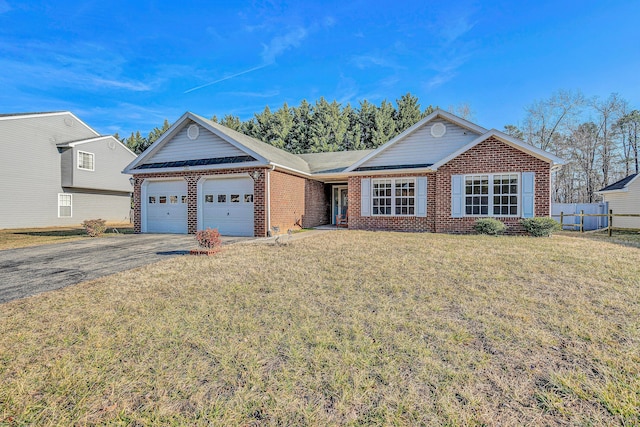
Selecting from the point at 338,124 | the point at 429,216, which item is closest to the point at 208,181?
the point at 429,216

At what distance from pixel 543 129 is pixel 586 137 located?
12.9 feet

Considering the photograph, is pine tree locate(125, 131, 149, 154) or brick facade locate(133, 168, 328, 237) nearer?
brick facade locate(133, 168, 328, 237)

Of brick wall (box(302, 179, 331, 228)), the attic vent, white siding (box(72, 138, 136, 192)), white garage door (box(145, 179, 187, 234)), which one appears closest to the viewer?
the attic vent

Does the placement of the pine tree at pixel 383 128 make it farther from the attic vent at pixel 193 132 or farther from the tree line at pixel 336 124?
the attic vent at pixel 193 132

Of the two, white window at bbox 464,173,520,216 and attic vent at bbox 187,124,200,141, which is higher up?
attic vent at bbox 187,124,200,141

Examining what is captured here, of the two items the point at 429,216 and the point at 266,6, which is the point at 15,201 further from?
the point at 429,216

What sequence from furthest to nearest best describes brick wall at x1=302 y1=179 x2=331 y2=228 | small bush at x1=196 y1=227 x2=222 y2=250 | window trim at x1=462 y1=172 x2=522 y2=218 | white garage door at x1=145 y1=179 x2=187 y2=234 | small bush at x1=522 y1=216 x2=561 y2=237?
brick wall at x1=302 y1=179 x2=331 y2=228, white garage door at x1=145 y1=179 x2=187 y2=234, window trim at x1=462 y1=172 x2=522 y2=218, small bush at x1=522 y1=216 x2=561 y2=237, small bush at x1=196 y1=227 x2=222 y2=250

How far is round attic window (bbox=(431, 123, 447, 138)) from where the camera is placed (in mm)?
14516

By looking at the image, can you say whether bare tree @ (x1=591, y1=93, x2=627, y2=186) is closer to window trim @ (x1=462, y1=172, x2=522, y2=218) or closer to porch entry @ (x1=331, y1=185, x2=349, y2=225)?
window trim @ (x1=462, y1=172, x2=522, y2=218)

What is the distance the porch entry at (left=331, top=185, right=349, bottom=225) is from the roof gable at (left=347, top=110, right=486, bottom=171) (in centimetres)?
411

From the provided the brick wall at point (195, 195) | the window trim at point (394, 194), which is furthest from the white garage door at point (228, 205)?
the window trim at point (394, 194)

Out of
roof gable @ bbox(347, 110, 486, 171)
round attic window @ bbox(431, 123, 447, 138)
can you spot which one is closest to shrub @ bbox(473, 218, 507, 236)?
roof gable @ bbox(347, 110, 486, 171)

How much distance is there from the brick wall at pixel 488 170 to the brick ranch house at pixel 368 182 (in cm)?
4

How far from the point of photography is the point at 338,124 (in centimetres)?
3547
